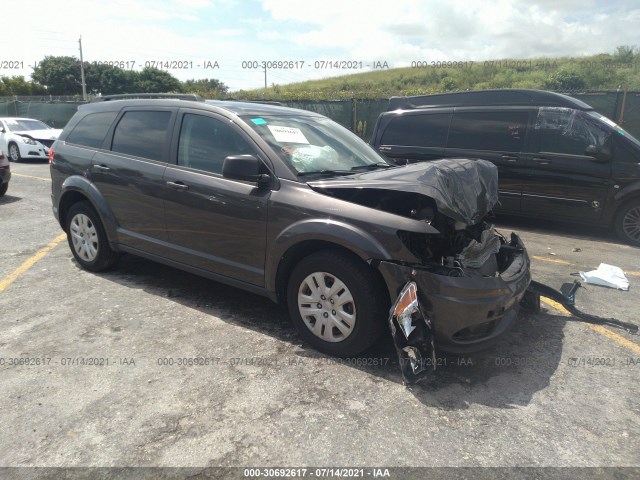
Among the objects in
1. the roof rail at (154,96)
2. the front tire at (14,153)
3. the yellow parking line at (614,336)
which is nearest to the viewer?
the yellow parking line at (614,336)

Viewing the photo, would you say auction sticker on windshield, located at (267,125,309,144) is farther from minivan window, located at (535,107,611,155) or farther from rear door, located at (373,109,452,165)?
minivan window, located at (535,107,611,155)

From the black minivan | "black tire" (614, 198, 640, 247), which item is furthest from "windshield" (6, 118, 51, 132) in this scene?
"black tire" (614, 198, 640, 247)

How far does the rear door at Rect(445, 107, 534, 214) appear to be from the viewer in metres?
7.32

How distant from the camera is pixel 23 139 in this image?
48.9 feet

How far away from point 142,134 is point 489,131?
5322 mm

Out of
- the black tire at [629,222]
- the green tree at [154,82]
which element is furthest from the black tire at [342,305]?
the green tree at [154,82]

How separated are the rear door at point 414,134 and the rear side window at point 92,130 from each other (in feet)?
14.1

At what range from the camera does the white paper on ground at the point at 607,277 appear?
192 inches

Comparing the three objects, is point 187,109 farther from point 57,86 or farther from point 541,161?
point 57,86

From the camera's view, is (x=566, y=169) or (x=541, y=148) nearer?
(x=566, y=169)

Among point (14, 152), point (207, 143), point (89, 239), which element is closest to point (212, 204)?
point (207, 143)

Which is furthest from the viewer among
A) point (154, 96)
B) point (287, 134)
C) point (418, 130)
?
point (418, 130)

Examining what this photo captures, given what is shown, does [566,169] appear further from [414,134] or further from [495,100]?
[414,134]

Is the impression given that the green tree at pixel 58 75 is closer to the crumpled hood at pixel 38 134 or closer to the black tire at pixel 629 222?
the crumpled hood at pixel 38 134
